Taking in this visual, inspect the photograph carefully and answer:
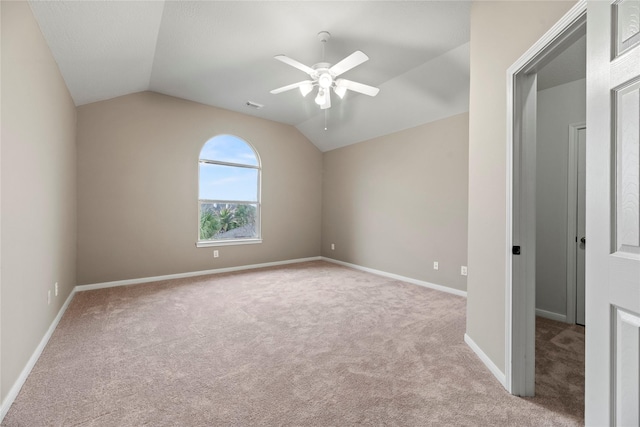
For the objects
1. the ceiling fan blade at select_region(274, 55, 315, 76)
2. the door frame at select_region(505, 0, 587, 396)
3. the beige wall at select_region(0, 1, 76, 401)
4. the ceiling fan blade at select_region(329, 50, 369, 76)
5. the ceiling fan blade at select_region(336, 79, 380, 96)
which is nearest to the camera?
the beige wall at select_region(0, 1, 76, 401)

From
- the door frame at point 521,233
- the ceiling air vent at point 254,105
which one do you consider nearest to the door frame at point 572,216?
the door frame at point 521,233

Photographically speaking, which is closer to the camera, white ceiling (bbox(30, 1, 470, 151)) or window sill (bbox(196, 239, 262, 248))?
white ceiling (bbox(30, 1, 470, 151))

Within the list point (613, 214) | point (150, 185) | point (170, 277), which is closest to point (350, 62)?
point (613, 214)

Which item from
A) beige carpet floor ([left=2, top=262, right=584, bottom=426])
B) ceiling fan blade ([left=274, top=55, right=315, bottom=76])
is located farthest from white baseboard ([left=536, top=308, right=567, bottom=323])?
ceiling fan blade ([left=274, top=55, right=315, bottom=76])

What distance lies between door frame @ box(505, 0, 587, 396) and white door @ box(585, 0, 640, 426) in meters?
0.74

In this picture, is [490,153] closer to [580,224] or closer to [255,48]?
[580,224]

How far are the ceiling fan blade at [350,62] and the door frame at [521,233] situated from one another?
3.58 feet

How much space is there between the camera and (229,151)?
5.23 meters

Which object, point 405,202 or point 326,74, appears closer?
point 326,74

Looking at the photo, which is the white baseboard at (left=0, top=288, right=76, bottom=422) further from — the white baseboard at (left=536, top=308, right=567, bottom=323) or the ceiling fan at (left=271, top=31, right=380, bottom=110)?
the white baseboard at (left=536, top=308, right=567, bottom=323)

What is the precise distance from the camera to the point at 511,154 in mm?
1818

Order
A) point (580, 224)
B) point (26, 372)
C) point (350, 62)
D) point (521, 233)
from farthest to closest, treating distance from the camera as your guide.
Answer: point (580, 224), point (350, 62), point (26, 372), point (521, 233)

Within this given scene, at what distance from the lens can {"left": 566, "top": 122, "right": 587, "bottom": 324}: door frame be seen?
3.01 m

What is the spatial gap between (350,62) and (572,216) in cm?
272
